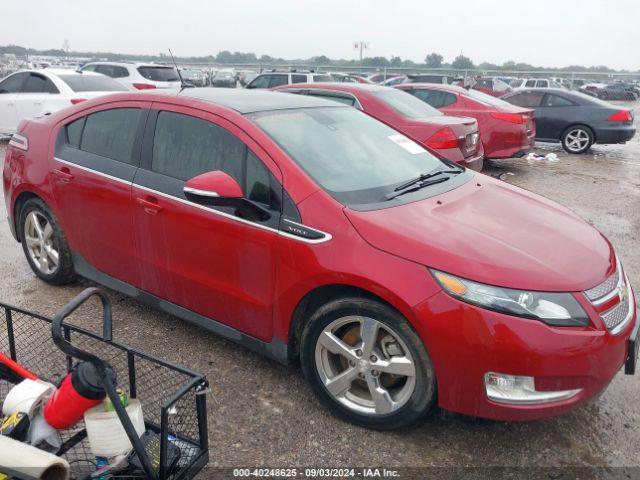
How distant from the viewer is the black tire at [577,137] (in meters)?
11.9

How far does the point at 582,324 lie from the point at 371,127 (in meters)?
1.94

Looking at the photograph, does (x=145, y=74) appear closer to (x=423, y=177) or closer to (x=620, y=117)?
(x=620, y=117)

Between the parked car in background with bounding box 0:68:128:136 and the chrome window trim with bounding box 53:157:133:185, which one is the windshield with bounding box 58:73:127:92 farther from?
the chrome window trim with bounding box 53:157:133:185

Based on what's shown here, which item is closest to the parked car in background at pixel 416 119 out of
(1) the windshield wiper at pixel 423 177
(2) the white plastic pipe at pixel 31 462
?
(1) the windshield wiper at pixel 423 177

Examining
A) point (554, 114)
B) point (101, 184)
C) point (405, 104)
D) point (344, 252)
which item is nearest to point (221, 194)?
point (344, 252)

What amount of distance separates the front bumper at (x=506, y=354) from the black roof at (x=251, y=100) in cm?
165

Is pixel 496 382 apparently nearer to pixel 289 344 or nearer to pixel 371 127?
pixel 289 344

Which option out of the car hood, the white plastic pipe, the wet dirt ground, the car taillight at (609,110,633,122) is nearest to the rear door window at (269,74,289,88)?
the car taillight at (609,110,633,122)

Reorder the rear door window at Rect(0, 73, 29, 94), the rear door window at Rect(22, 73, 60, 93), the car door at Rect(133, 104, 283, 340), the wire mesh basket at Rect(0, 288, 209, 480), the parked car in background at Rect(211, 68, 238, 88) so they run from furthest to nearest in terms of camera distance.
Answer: the parked car in background at Rect(211, 68, 238, 88), the rear door window at Rect(0, 73, 29, 94), the rear door window at Rect(22, 73, 60, 93), the car door at Rect(133, 104, 283, 340), the wire mesh basket at Rect(0, 288, 209, 480)

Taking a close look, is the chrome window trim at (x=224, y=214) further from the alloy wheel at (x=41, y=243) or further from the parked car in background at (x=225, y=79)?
the parked car in background at (x=225, y=79)

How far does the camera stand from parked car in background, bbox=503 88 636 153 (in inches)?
457

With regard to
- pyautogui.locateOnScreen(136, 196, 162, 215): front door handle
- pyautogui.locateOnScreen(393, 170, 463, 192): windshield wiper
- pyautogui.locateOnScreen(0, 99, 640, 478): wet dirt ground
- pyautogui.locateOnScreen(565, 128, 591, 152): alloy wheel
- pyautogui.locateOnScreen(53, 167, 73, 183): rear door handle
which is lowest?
pyautogui.locateOnScreen(0, 99, 640, 478): wet dirt ground

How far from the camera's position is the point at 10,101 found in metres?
10.6

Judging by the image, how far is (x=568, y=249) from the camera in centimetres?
279
